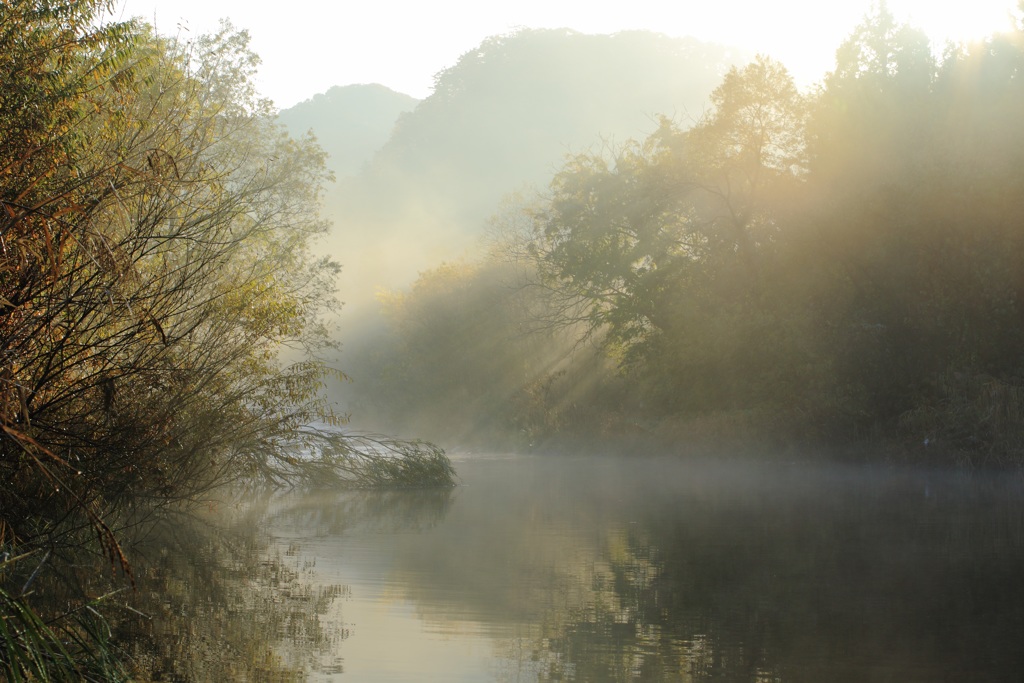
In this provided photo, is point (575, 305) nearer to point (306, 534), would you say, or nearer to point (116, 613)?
point (306, 534)

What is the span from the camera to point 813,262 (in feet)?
90.6

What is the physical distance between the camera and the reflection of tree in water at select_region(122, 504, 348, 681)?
7.02m

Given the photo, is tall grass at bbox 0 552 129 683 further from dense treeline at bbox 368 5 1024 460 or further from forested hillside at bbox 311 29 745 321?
forested hillside at bbox 311 29 745 321

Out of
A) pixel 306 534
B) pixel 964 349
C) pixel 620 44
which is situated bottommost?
pixel 306 534

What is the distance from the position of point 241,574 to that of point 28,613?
6.78 meters

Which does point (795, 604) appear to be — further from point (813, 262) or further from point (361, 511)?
point (813, 262)

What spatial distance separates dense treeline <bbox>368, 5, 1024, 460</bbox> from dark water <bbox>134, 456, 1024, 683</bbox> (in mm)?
7047

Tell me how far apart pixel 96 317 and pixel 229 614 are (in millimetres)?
2535

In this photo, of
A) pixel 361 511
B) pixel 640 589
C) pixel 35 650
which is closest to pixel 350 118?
pixel 361 511

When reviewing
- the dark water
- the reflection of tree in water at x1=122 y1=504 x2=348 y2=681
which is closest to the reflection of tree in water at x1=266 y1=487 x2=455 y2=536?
the dark water

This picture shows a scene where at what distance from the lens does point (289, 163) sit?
28.5m

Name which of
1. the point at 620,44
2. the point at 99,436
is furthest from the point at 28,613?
the point at 620,44

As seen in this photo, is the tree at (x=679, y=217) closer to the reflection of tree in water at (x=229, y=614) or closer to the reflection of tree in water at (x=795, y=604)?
the reflection of tree in water at (x=795, y=604)

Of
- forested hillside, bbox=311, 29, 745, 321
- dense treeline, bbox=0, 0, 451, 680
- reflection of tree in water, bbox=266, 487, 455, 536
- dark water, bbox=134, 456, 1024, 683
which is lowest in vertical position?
reflection of tree in water, bbox=266, 487, 455, 536
